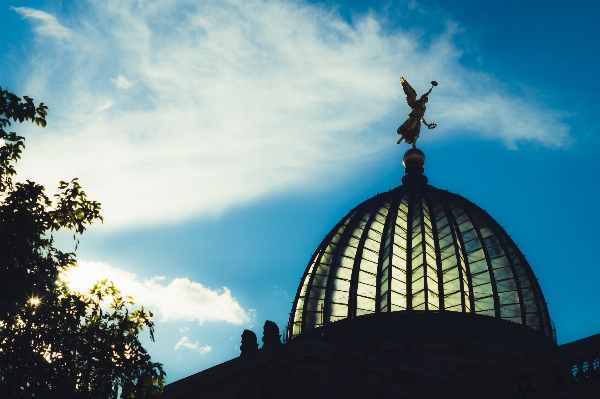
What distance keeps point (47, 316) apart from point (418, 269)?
97.7 ft

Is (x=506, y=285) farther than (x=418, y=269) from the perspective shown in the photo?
Yes

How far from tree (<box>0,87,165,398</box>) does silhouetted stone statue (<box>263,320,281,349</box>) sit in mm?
14768

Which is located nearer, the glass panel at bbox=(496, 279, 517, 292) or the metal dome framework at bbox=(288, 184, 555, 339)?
the metal dome framework at bbox=(288, 184, 555, 339)

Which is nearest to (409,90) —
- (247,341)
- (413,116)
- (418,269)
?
(413,116)

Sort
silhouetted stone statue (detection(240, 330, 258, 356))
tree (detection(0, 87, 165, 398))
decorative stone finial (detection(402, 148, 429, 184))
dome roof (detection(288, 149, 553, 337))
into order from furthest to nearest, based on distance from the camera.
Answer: decorative stone finial (detection(402, 148, 429, 184)) < dome roof (detection(288, 149, 553, 337)) < silhouetted stone statue (detection(240, 330, 258, 356)) < tree (detection(0, 87, 165, 398))

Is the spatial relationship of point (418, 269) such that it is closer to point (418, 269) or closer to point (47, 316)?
point (418, 269)

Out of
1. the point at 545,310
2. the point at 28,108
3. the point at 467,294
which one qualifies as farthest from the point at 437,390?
the point at 545,310

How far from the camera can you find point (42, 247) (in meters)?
20.5

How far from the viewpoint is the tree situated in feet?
62.7

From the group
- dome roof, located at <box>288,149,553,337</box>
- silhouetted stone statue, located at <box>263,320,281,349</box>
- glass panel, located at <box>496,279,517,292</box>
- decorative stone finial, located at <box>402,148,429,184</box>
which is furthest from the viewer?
decorative stone finial, located at <box>402,148,429,184</box>

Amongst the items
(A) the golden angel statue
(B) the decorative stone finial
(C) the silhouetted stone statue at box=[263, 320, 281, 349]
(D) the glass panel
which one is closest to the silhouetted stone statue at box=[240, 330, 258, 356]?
(C) the silhouetted stone statue at box=[263, 320, 281, 349]

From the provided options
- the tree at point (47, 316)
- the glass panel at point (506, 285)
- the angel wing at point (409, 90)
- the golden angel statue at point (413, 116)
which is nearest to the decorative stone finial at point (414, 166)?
the golden angel statue at point (413, 116)

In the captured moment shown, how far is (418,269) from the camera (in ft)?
154

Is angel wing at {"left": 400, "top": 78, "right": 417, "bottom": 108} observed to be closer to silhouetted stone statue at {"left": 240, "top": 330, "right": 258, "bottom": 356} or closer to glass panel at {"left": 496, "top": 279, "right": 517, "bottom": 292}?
glass panel at {"left": 496, "top": 279, "right": 517, "bottom": 292}
